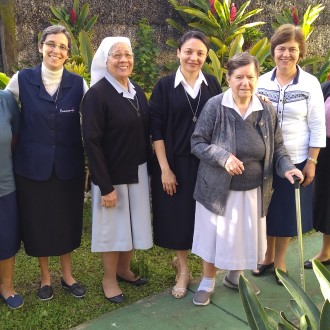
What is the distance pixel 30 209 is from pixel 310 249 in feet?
7.80

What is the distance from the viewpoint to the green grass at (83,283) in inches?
115

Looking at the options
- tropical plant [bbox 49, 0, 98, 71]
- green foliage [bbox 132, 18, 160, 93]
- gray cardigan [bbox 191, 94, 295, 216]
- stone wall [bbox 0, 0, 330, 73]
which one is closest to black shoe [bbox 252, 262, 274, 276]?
gray cardigan [bbox 191, 94, 295, 216]

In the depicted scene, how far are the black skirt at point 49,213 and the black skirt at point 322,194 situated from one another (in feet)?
5.64

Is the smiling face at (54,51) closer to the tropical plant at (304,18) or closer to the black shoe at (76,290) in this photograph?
the black shoe at (76,290)

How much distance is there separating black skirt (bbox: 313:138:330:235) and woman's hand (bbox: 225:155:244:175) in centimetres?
100

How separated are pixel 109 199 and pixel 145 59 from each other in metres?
2.90

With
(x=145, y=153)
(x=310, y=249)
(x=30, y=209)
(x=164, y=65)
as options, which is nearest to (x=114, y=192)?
(x=145, y=153)

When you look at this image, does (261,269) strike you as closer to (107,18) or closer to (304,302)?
(304,302)

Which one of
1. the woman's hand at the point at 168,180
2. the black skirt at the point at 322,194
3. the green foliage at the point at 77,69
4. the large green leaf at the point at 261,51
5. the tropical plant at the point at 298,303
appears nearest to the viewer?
the tropical plant at the point at 298,303

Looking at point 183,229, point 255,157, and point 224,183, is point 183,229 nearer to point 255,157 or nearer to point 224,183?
point 224,183

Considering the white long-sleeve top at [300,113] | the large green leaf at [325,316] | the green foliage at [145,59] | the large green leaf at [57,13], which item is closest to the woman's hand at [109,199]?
the white long-sleeve top at [300,113]

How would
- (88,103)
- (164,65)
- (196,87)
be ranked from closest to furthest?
(88,103) → (196,87) → (164,65)

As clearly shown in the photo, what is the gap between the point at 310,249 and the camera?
3.99m

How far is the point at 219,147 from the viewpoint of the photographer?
2756mm
